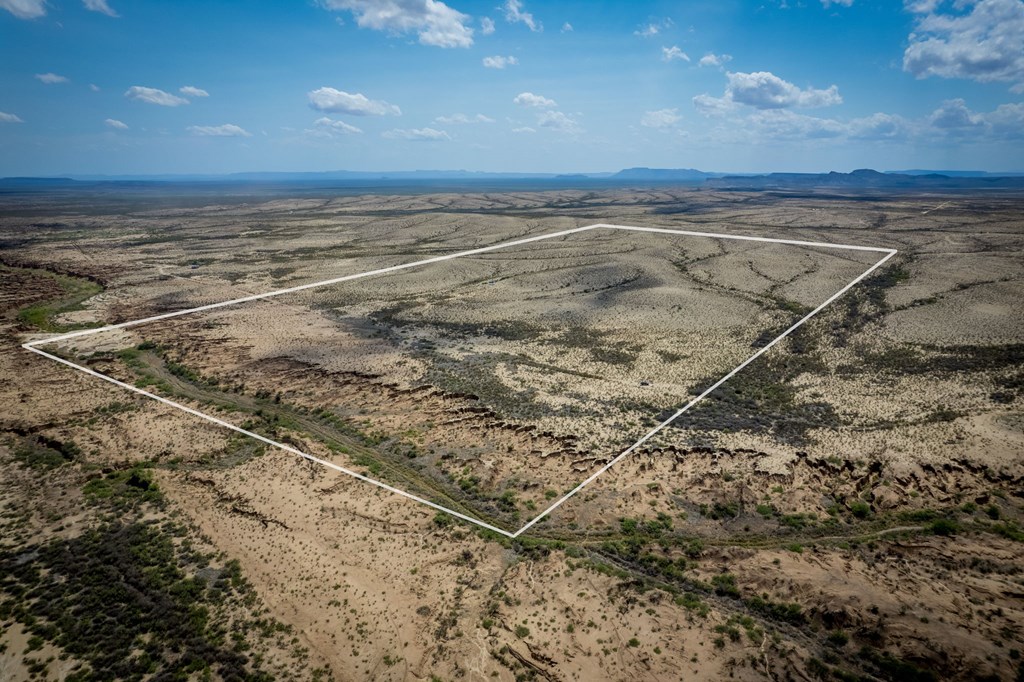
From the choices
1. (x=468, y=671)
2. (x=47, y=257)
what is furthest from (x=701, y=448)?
(x=47, y=257)

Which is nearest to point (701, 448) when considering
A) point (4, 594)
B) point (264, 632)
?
point (264, 632)

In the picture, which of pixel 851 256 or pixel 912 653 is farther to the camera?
pixel 851 256

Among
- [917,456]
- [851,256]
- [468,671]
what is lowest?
[468,671]

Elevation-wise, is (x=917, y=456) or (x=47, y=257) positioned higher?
(x=47, y=257)

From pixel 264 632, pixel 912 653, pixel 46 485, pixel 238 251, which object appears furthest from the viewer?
pixel 238 251

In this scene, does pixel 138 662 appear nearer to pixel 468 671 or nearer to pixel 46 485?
pixel 468 671

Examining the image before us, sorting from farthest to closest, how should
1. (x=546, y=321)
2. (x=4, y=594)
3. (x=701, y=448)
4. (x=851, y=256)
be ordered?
1. (x=851, y=256)
2. (x=546, y=321)
3. (x=701, y=448)
4. (x=4, y=594)
